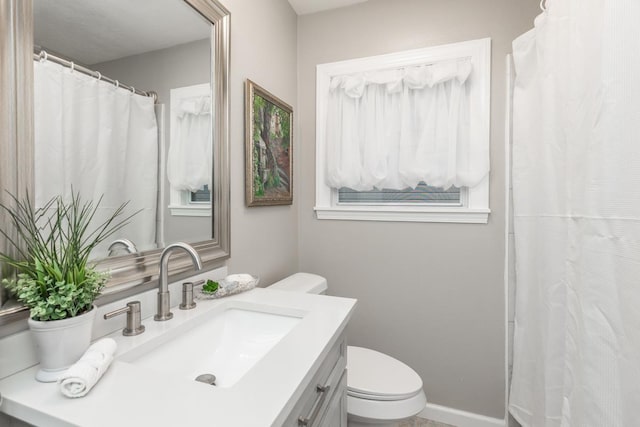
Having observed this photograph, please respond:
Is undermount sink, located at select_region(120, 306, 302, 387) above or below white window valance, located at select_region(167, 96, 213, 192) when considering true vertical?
below

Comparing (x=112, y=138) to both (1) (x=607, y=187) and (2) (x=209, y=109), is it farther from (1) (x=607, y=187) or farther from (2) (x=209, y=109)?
(1) (x=607, y=187)

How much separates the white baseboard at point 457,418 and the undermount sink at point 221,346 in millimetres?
1341

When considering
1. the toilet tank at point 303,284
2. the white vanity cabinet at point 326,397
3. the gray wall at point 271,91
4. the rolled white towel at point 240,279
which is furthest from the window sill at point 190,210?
the white vanity cabinet at point 326,397

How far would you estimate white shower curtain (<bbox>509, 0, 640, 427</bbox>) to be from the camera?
809 millimetres

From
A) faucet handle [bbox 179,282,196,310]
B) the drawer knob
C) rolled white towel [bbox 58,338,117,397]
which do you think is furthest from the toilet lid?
rolled white towel [bbox 58,338,117,397]

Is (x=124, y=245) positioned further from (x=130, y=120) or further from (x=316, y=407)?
(x=316, y=407)

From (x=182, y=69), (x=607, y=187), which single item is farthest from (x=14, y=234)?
(x=607, y=187)

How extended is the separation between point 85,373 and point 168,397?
0.17 metres

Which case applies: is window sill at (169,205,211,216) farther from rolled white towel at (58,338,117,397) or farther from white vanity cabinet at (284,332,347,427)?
white vanity cabinet at (284,332,347,427)

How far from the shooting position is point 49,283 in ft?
2.17

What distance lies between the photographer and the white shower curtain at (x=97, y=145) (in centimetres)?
76

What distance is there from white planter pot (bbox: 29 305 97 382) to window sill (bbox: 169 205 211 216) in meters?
0.50

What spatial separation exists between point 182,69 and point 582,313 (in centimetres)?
157

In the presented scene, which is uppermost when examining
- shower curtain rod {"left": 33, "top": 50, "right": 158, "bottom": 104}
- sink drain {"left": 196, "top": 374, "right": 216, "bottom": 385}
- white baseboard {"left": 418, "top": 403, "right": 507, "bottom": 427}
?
shower curtain rod {"left": 33, "top": 50, "right": 158, "bottom": 104}
